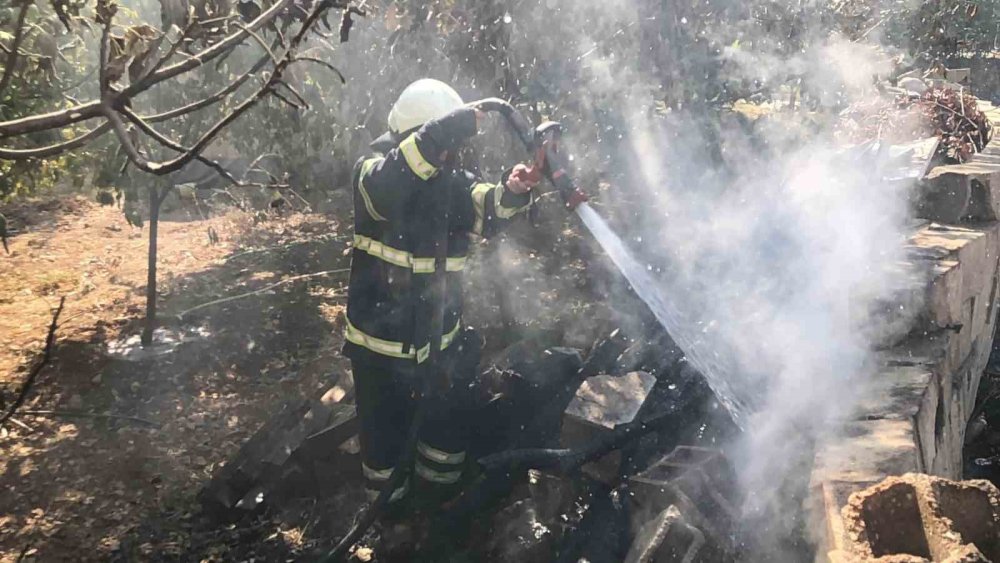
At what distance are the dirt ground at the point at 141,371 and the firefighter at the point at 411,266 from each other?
0.83m

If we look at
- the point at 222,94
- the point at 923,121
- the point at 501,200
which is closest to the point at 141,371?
the point at 501,200

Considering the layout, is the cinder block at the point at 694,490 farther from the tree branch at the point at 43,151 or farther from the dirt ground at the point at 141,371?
the tree branch at the point at 43,151

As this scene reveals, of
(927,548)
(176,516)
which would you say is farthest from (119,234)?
(927,548)

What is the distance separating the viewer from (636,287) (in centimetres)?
492

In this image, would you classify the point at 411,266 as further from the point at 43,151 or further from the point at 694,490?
the point at 43,151

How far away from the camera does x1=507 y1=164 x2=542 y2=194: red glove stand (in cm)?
339

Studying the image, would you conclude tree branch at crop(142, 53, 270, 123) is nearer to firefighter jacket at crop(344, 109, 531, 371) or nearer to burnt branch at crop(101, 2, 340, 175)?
burnt branch at crop(101, 2, 340, 175)

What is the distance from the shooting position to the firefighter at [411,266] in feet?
10.8

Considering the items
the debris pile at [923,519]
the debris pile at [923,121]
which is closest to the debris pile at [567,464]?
the debris pile at [923,519]

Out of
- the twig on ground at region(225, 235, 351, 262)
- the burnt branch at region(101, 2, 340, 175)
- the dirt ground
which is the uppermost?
the burnt branch at region(101, 2, 340, 175)

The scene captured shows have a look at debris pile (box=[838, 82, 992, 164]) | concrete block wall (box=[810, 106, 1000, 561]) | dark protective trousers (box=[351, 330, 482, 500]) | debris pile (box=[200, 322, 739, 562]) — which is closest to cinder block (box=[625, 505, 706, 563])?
debris pile (box=[200, 322, 739, 562])

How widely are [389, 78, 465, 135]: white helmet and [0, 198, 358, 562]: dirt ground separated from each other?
1731mm

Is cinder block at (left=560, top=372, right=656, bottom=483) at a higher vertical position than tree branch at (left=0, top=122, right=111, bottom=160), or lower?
lower

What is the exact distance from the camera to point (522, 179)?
343 cm
